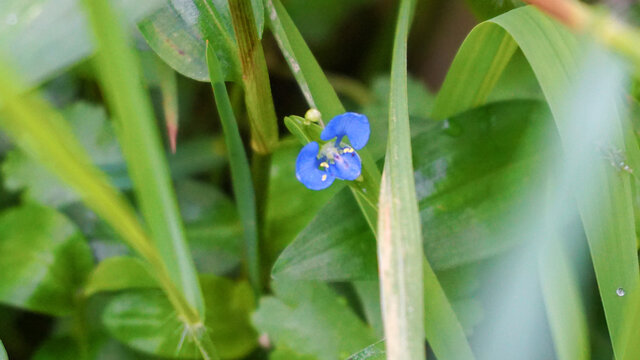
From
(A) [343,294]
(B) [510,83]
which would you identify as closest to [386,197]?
(A) [343,294]

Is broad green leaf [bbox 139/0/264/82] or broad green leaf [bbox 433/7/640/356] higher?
broad green leaf [bbox 139/0/264/82]

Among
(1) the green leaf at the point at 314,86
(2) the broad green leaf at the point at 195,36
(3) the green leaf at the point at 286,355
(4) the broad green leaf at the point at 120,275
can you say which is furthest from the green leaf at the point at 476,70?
(4) the broad green leaf at the point at 120,275

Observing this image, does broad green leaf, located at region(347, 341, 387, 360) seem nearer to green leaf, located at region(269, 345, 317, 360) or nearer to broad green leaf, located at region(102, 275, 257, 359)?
green leaf, located at region(269, 345, 317, 360)

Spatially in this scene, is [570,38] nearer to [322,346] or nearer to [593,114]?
[593,114]

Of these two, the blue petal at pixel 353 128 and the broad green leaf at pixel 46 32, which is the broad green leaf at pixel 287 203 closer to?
the blue petal at pixel 353 128

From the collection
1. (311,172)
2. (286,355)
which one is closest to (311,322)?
(286,355)

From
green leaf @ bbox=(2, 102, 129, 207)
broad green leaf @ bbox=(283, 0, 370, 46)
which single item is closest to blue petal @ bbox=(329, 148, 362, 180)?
green leaf @ bbox=(2, 102, 129, 207)
